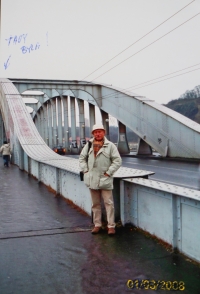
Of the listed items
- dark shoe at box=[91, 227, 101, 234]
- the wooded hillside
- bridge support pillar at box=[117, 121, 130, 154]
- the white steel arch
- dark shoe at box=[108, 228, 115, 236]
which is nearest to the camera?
dark shoe at box=[108, 228, 115, 236]

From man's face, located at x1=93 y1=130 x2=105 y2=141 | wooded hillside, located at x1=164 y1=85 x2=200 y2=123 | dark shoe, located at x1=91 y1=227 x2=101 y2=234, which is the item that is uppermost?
wooded hillside, located at x1=164 y1=85 x2=200 y2=123

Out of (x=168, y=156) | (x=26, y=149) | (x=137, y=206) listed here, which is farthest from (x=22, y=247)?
(x=168, y=156)

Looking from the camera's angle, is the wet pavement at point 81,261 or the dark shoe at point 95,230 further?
the dark shoe at point 95,230

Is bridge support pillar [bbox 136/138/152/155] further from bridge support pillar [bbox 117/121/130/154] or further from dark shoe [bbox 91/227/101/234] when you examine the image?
dark shoe [bbox 91/227/101/234]

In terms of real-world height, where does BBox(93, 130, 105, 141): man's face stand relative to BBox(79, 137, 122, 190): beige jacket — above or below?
above

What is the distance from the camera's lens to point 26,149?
1395cm

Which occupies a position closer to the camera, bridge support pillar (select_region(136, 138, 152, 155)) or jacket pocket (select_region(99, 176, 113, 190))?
jacket pocket (select_region(99, 176, 113, 190))

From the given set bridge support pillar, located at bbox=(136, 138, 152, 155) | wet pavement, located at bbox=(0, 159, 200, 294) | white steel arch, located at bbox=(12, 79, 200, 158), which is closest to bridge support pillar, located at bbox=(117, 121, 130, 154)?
white steel arch, located at bbox=(12, 79, 200, 158)

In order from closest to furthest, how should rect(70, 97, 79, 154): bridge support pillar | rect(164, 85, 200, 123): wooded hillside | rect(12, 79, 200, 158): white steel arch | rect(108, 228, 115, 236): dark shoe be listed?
rect(108, 228, 115, 236): dark shoe → rect(12, 79, 200, 158): white steel arch → rect(70, 97, 79, 154): bridge support pillar → rect(164, 85, 200, 123): wooded hillside

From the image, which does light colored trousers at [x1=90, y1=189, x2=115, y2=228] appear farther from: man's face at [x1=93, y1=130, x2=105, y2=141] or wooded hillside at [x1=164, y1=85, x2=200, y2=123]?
wooded hillside at [x1=164, y1=85, x2=200, y2=123]
